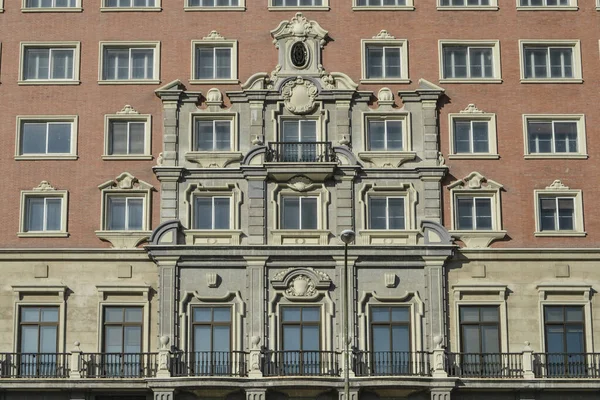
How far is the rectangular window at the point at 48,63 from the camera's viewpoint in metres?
53.6

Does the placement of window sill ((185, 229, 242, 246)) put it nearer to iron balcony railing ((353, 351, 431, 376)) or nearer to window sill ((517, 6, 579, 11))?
iron balcony railing ((353, 351, 431, 376))

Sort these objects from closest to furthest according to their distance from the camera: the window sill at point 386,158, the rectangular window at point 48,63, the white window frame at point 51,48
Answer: the window sill at point 386,158 → the white window frame at point 51,48 → the rectangular window at point 48,63

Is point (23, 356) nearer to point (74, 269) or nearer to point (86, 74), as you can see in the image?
point (74, 269)

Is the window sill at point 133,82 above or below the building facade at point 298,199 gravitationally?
above

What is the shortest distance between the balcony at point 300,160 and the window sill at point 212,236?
3.03 metres

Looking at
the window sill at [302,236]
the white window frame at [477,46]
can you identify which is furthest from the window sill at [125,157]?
the white window frame at [477,46]

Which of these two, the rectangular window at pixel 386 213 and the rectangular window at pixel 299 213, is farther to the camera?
the rectangular window at pixel 386 213

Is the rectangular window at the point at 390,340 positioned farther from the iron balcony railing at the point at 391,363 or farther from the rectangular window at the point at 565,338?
the rectangular window at the point at 565,338

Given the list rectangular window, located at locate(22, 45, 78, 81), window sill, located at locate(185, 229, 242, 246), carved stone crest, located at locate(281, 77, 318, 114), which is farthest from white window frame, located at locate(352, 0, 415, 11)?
rectangular window, located at locate(22, 45, 78, 81)

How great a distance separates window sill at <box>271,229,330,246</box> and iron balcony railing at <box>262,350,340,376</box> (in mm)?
4675

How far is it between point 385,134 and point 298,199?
4.81m

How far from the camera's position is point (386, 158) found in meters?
52.3

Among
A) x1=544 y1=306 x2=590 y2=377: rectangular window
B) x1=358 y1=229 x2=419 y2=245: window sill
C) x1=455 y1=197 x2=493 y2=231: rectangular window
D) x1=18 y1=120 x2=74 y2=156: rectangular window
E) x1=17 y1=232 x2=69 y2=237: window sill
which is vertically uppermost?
x1=18 y1=120 x2=74 y2=156: rectangular window

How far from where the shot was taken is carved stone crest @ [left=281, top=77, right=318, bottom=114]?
52750 millimetres
